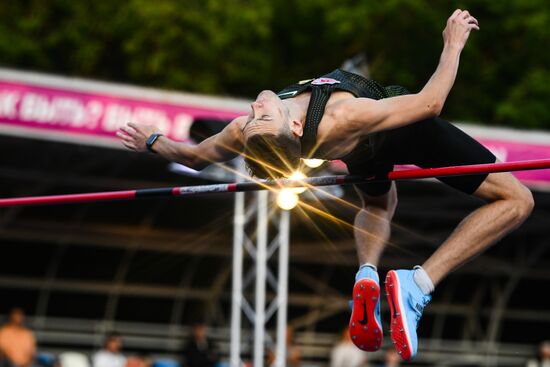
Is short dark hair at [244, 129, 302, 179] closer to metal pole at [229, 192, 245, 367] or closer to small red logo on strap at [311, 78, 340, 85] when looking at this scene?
small red logo on strap at [311, 78, 340, 85]

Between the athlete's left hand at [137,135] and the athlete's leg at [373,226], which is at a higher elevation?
the athlete's left hand at [137,135]

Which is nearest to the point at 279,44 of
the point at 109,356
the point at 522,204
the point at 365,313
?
the point at 109,356

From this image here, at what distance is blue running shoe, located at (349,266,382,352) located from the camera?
6.19 metres

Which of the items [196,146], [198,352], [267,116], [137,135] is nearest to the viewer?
[267,116]

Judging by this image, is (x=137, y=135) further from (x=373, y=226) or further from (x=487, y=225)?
(x=487, y=225)

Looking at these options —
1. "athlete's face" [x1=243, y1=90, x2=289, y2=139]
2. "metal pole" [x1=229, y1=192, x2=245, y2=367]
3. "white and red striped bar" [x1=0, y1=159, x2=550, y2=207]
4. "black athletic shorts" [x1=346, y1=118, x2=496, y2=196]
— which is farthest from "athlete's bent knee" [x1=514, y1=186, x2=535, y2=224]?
"metal pole" [x1=229, y1=192, x2=245, y2=367]

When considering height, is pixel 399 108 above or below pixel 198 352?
below

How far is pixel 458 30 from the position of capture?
5844 mm

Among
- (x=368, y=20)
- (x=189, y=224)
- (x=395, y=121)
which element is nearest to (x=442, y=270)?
(x=395, y=121)

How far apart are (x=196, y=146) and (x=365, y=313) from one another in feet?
4.19

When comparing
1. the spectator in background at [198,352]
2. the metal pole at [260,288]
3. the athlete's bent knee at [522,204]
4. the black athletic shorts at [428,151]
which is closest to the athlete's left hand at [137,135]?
the black athletic shorts at [428,151]

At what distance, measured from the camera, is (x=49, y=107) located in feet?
39.5

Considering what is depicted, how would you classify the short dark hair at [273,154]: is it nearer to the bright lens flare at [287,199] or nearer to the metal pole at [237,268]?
the bright lens flare at [287,199]

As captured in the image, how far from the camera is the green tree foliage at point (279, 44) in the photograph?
79.6ft
